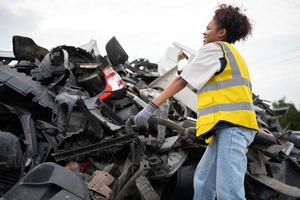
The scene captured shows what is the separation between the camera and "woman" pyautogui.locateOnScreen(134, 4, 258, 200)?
2061 millimetres

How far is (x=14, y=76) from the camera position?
363cm

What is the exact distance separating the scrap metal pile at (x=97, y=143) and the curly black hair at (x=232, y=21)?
74 centimetres

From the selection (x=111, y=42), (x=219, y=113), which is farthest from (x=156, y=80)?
(x=219, y=113)

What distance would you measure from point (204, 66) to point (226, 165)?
630 mm

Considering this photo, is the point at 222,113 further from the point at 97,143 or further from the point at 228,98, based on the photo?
the point at 97,143

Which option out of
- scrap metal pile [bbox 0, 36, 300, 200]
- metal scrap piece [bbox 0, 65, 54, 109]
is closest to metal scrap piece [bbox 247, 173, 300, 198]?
scrap metal pile [bbox 0, 36, 300, 200]

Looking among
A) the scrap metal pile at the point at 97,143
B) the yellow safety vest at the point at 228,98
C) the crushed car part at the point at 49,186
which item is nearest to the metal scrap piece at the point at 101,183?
the scrap metal pile at the point at 97,143

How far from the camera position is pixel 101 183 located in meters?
2.68

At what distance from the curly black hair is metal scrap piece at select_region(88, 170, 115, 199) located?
56.2 inches

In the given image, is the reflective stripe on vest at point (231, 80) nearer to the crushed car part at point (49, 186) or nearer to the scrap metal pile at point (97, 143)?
the scrap metal pile at point (97, 143)

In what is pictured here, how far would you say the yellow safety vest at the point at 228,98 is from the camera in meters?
2.11

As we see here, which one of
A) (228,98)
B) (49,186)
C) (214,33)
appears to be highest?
(214,33)

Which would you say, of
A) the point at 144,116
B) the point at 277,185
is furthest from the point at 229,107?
the point at 277,185

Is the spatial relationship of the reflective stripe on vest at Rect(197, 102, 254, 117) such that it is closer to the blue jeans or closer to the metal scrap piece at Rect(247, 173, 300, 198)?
the blue jeans
